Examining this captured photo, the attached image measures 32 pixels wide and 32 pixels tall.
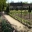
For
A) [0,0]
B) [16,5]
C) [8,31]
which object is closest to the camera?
[8,31]

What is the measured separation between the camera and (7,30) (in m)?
6.48

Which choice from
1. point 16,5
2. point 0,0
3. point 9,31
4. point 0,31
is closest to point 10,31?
point 9,31

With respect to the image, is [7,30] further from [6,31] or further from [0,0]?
[0,0]

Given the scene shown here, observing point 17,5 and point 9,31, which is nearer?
point 9,31

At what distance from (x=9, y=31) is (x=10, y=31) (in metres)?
0.05

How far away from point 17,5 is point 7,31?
170 ft

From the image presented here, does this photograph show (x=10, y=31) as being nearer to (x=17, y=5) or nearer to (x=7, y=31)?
(x=7, y=31)

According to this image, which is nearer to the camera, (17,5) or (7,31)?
(7,31)

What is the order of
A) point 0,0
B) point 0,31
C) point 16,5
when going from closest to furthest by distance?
point 0,31 < point 0,0 < point 16,5

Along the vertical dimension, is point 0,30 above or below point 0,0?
below

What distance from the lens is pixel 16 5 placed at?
57812 mm

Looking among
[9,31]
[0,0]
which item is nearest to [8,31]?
[9,31]

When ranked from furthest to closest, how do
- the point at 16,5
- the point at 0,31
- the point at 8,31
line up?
the point at 16,5 < the point at 0,31 < the point at 8,31

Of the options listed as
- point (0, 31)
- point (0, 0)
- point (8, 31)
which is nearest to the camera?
point (8, 31)
